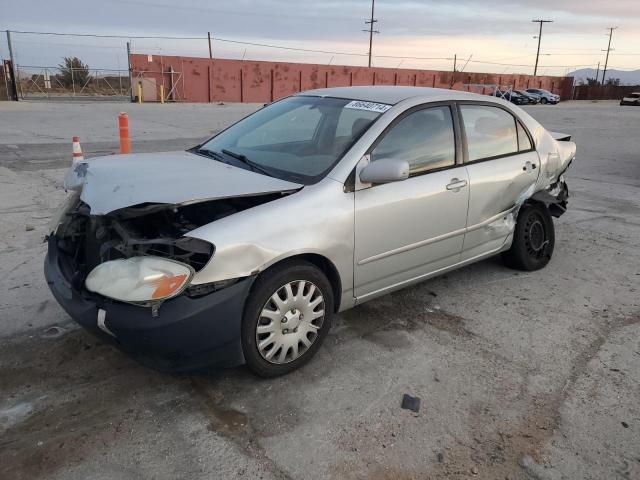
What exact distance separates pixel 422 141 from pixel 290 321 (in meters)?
1.65

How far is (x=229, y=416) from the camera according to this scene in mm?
2818

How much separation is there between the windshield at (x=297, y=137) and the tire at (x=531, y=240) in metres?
1.93

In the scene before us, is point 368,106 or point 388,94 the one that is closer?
point 368,106

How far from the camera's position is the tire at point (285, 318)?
289 cm

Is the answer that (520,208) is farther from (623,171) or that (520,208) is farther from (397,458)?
(623,171)

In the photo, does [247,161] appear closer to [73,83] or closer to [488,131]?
[488,131]

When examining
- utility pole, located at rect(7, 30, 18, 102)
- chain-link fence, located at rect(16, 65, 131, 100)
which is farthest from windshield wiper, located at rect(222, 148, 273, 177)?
chain-link fence, located at rect(16, 65, 131, 100)

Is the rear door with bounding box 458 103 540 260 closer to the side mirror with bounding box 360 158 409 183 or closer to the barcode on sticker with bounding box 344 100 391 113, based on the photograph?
the barcode on sticker with bounding box 344 100 391 113

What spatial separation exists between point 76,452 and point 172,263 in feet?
3.23

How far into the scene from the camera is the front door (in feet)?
11.2

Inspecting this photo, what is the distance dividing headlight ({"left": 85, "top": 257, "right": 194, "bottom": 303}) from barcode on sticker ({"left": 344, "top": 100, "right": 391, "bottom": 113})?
1799 mm

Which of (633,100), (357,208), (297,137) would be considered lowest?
(357,208)

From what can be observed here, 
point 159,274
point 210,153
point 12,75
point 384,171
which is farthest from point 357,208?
point 12,75

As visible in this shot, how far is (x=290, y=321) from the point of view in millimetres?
3064
